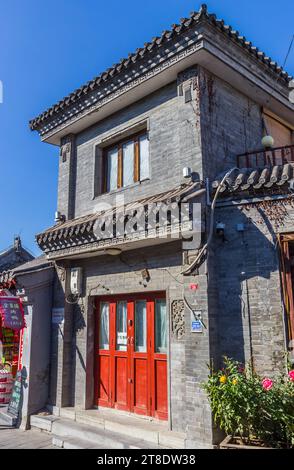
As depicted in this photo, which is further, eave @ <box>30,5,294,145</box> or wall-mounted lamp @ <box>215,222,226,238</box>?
eave @ <box>30,5,294,145</box>

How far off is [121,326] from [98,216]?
7.39 feet

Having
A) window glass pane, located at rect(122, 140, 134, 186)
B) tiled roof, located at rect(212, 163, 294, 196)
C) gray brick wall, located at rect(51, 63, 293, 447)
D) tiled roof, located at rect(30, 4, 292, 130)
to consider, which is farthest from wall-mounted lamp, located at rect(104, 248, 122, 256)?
tiled roof, located at rect(30, 4, 292, 130)

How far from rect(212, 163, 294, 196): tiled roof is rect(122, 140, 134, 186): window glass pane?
2.41 m

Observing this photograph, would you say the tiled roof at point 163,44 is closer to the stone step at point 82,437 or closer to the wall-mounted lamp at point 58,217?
the wall-mounted lamp at point 58,217

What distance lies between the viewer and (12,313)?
8242 millimetres

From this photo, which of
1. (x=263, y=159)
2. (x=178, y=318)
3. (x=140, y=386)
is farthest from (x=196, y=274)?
(x=263, y=159)

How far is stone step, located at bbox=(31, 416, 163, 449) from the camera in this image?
6.19 metres

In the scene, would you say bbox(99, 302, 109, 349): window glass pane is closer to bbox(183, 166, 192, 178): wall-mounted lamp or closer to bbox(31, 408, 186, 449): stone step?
bbox(31, 408, 186, 449): stone step

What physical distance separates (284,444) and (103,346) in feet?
13.7

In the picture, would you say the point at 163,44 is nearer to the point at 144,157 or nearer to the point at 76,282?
the point at 144,157

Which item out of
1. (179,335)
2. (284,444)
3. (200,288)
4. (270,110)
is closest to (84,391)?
(179,335)

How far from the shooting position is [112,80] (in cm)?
772
